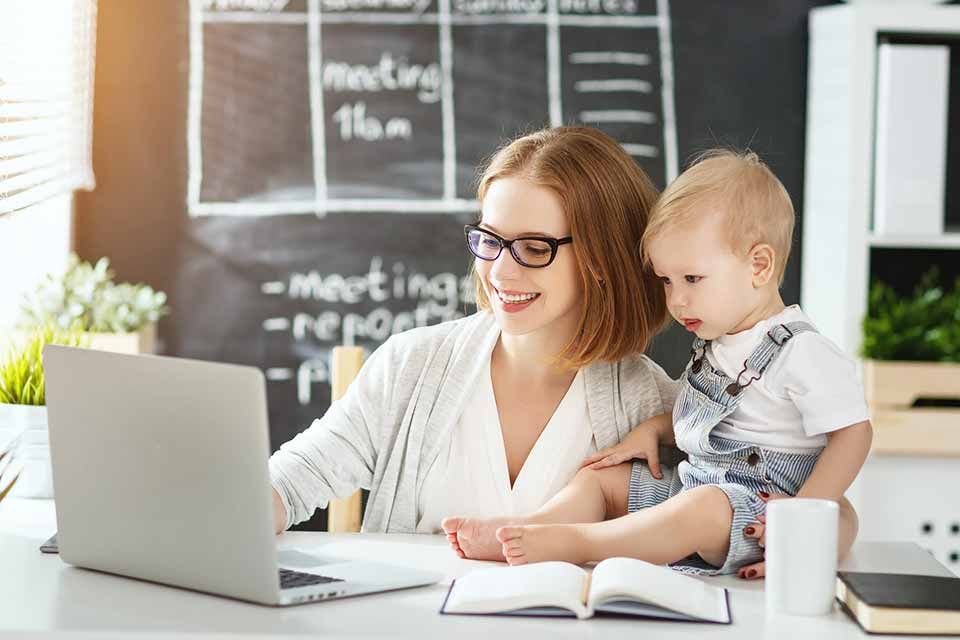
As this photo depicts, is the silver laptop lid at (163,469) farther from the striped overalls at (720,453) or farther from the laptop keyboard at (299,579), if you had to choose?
the striped overalls at (720,453)

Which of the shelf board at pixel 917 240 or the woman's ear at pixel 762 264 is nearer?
the woman's ear at pixel 762 264

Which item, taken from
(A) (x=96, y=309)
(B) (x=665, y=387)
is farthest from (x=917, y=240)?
(A) (x=96, y=309)

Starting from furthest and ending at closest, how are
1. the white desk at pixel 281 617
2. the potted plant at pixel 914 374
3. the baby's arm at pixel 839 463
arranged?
the potted plant at pixel 914 374
the baby's arm at pixel 839 463
the white desk at pixel 281 617

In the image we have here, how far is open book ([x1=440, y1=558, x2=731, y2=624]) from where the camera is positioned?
110 centimetres

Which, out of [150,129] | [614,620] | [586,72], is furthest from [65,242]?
[614,620]

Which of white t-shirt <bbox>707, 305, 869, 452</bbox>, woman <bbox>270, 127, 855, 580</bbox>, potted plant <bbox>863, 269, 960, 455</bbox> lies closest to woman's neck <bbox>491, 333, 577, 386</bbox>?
woman <bbox>270, 127, 855, 580</bbox>

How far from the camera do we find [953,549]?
279 centimetres

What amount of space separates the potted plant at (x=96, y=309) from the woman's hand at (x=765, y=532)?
1535 millimetres

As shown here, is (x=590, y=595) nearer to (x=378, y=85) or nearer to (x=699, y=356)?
(x=699, y=356)

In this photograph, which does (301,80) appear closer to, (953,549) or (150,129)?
(150,129)

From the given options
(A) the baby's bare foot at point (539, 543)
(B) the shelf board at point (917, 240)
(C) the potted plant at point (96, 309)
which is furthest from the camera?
(B) the shelf board at point (917, 240)

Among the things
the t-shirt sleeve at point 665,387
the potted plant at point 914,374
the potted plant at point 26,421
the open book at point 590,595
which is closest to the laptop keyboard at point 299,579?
the open book at point 590,595

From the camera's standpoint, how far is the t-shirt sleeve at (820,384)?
1.42m

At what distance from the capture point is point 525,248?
62.4 inches
